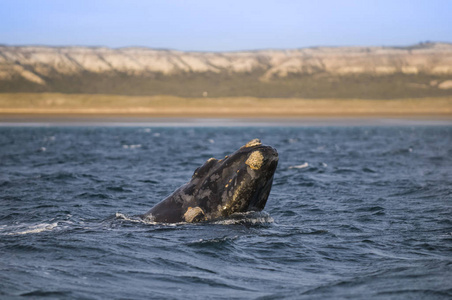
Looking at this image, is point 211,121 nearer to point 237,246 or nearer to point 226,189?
point 226,189

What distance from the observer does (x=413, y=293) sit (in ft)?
21.5

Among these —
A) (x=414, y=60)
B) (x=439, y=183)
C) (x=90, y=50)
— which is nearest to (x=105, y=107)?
(x=90, y=50)

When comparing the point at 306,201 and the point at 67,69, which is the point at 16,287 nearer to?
the point at 306,201

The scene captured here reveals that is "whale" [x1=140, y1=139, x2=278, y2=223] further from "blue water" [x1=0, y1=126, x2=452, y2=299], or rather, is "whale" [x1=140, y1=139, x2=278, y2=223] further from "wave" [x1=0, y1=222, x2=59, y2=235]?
"wave" [x1=0, y1=222, x2=59, y2=235]

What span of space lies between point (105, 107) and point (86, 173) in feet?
355

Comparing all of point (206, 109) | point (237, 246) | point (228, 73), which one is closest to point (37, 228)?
point (237, 246)

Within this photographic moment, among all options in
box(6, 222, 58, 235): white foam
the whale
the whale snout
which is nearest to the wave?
box(6, 222, 58, 235): white foam

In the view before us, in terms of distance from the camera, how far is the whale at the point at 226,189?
9.80 m

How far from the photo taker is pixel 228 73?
176375mm

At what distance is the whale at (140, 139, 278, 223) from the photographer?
9805mm

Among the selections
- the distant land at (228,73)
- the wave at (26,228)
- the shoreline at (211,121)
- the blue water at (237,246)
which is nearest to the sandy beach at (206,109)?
the shoreline at (211,121)

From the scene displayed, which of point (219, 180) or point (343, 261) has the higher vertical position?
point (219, 180)

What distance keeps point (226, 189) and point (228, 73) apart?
168m

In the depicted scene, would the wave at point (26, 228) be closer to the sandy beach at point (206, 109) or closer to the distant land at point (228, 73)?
the sandy beach at point (206, 109)
